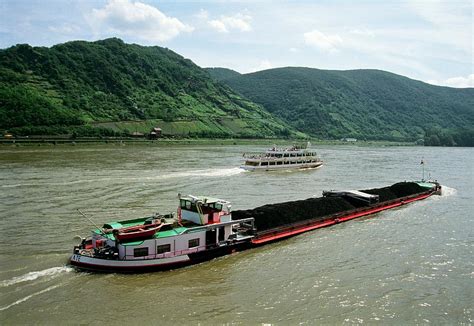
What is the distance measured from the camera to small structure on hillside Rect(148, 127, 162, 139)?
493ft

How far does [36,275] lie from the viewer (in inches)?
864

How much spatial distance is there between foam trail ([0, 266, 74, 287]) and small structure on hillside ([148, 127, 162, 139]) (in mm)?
129163

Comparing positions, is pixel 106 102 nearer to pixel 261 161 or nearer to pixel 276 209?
pixel 261 161

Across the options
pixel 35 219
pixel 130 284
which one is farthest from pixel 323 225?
pixel 35 219

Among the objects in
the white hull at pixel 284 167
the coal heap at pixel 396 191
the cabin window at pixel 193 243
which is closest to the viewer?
the cabin window at pixel 193 243

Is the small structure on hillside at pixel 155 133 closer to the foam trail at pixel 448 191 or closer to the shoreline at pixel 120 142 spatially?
the shoreline at pixel 120 142

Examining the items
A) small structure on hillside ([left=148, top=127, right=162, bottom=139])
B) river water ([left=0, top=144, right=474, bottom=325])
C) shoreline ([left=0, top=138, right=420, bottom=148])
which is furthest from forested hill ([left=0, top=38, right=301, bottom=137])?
river water ([left=0, top=144, right=474, bottom=325])

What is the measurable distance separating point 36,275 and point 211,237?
9.80 metres

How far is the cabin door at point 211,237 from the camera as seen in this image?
2575 cm

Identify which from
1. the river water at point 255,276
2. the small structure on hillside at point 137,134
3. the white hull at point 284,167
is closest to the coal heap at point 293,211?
the river water at point 255,276

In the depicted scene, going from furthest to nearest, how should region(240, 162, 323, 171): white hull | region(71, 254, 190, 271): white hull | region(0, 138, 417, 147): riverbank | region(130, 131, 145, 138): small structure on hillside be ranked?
1. region(130, 131, 145, 138): small structure on hillside
2. region(0, 138, 417, 147): riverbank
3. region(240, 162, 323, 171): white hull
4. region(71, 254, 190, 271): white hull

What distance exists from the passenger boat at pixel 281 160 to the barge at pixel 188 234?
1645 inches

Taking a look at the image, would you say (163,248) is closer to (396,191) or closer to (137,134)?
(396,191)

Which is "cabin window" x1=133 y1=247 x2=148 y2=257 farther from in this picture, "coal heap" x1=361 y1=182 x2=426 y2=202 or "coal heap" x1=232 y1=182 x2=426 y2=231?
"coal heap" x1=361 y1=182 x2=426 y2=202
